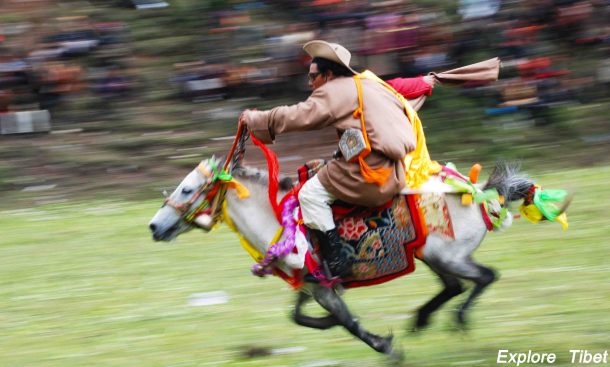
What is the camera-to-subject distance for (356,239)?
5.32 meters

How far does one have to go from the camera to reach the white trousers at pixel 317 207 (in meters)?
5.20

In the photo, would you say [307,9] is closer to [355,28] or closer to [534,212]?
[355,28]

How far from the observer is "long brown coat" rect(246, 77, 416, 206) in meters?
5.04

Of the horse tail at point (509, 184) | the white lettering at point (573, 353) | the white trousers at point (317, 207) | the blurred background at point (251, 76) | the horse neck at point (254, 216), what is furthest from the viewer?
the blurred background at point (251, 76)

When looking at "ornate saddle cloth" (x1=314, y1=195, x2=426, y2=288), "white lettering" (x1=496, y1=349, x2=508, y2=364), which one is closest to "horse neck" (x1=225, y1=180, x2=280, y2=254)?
"ornate saddle cloth" (x1=314, y1=195, x2=426, y2=288)

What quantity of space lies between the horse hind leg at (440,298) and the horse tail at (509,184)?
575 millimetres

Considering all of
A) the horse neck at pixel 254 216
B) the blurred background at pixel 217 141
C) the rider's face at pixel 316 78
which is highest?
the rider's face at pixel 316 78

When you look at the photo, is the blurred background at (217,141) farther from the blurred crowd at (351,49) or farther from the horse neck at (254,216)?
the horse neck at (254,216)

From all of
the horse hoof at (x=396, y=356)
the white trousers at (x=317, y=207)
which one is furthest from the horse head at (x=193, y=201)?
the horse hoof at (x=396, y=356)

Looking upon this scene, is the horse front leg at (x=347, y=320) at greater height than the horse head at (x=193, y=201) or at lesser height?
lesser

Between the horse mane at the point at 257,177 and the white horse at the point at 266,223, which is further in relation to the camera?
the horse mane at the point at 257,177

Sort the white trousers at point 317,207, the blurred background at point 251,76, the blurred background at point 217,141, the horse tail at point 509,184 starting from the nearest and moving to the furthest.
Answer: the white trousers at point 317,207, the horse tail at point 509,184, the blurred background at point 217,141, the blurred background at point 251,76

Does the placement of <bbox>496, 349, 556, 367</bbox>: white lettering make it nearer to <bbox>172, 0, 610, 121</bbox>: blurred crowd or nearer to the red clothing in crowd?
the red clothing in crowd

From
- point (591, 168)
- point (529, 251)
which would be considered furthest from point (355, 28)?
point (529, 251)
